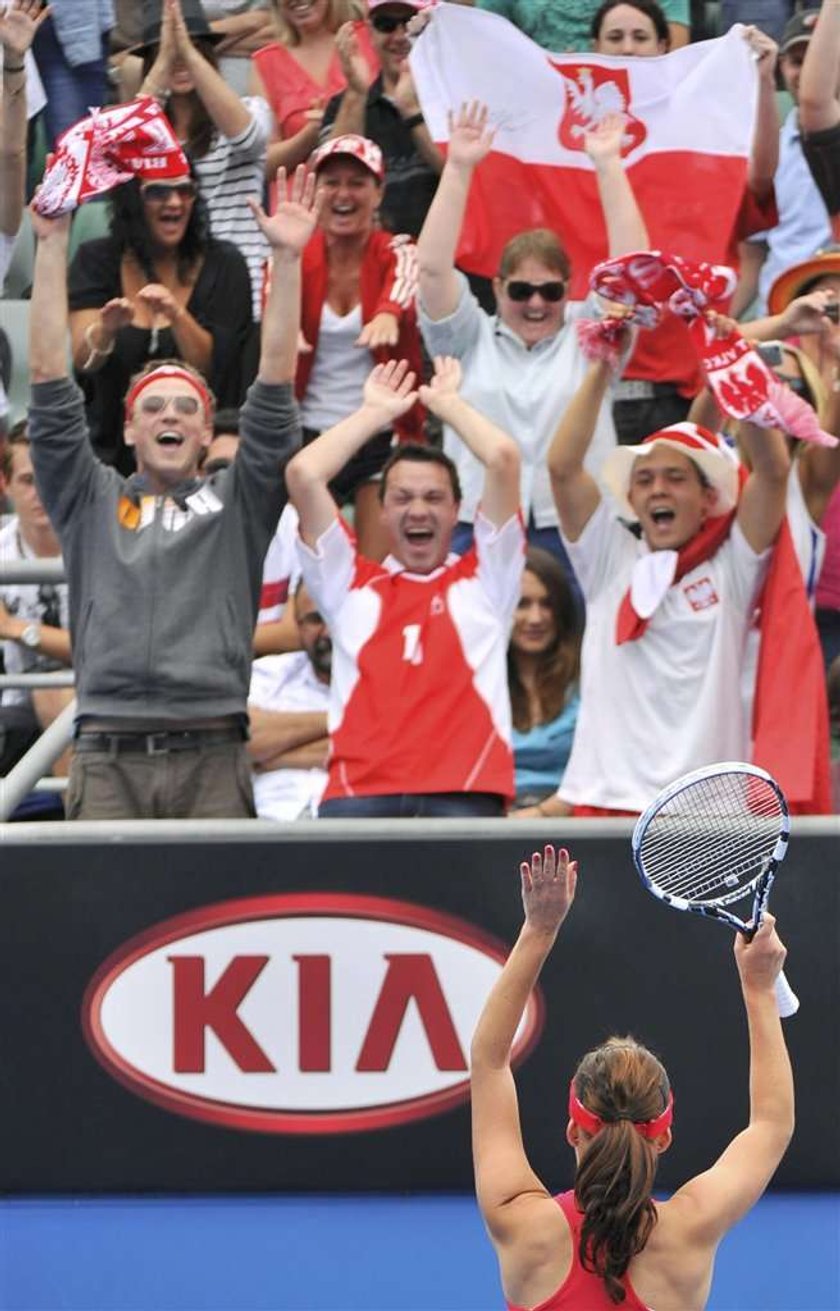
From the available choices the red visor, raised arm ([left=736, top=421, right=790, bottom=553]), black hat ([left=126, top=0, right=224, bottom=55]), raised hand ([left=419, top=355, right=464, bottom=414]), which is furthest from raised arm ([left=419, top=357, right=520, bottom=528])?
the red visor

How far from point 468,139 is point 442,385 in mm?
1018

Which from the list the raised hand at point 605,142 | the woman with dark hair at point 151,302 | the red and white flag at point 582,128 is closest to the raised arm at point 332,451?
the woman with dark hair at point 151,302

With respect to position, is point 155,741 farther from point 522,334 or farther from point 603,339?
point 522,334

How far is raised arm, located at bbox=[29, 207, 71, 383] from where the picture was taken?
21.0ft

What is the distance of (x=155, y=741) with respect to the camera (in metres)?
6.16

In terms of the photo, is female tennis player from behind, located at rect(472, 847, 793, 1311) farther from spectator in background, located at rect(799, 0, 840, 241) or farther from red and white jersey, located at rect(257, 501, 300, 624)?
spectator in background, located at rect(799, 0, 840, 241)

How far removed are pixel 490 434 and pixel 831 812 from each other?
1.45 m

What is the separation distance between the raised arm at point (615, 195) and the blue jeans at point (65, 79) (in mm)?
2310

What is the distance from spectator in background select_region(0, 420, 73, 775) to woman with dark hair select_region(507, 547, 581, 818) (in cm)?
139

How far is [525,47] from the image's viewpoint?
325 inches

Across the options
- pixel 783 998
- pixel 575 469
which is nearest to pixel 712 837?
pixel 783 998

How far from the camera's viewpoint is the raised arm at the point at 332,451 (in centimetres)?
647

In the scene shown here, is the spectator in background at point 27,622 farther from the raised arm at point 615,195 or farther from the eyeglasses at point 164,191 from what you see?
the raised arm at point 615,195

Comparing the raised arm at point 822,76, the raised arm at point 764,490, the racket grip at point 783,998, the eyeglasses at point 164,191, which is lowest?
the racket grip at point 783,998
